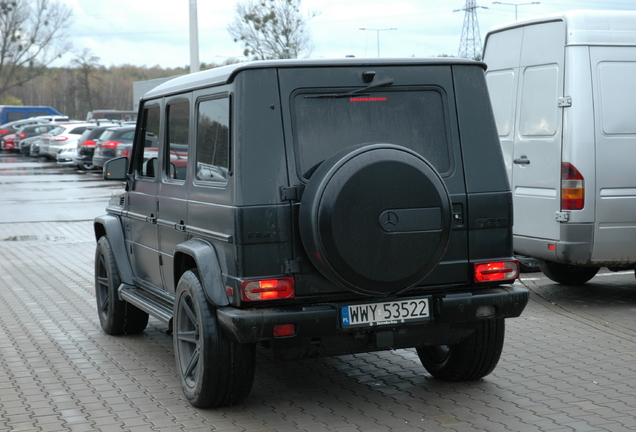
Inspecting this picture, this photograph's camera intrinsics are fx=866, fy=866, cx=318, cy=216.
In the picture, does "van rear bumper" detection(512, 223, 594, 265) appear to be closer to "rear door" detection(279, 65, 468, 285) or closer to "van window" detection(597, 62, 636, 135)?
"van window" detection(597, 62, 636, 135)

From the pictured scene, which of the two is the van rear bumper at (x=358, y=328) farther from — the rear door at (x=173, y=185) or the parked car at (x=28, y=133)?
the parked car at (x=28, y=133)

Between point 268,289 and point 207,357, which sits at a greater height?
point 268,289

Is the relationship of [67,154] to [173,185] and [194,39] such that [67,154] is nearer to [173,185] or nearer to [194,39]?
[194,39]

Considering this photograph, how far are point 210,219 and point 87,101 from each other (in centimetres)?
8969

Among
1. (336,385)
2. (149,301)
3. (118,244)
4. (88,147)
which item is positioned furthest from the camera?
(88,147)

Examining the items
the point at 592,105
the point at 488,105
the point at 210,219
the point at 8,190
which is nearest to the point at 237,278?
the point at 210,219

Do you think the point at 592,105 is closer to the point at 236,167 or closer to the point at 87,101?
the point at 236,167

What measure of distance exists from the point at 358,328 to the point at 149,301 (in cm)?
212

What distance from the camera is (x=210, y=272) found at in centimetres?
490

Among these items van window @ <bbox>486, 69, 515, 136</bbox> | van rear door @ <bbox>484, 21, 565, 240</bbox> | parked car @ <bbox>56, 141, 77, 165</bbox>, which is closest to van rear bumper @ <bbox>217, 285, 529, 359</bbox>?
van rear door @ <bbox>484, 21, 565, 240</bbox>

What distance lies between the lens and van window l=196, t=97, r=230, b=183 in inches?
194

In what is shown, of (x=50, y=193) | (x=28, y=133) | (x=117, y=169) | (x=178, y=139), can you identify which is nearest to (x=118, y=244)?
(x=117, y=169)

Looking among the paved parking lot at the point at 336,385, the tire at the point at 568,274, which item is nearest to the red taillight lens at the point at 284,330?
the paved parking lot at the point at 336,385

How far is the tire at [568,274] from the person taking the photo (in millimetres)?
9680
